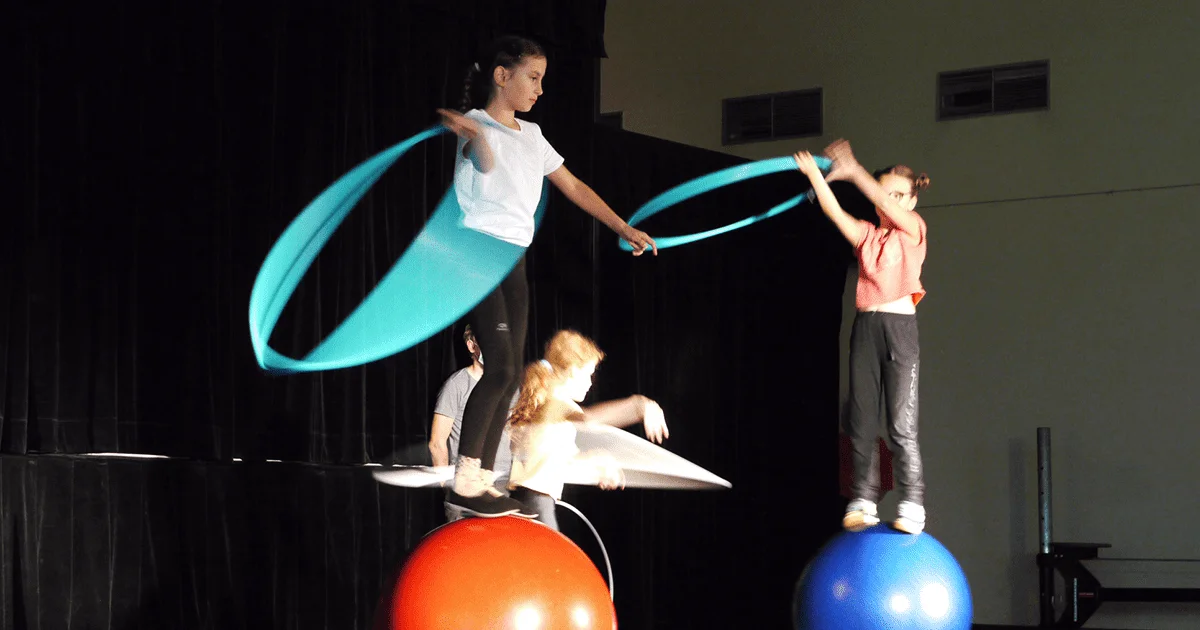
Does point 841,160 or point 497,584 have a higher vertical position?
point 841,160

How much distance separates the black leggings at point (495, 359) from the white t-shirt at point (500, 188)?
0.47 feet

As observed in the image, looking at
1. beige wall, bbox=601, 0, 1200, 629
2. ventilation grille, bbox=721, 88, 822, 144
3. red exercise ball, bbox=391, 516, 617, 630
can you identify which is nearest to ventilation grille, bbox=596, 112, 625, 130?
ventilation grille, bbox=721, 88, 822, 144

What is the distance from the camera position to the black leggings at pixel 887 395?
4195 mm

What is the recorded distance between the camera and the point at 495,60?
143 inches

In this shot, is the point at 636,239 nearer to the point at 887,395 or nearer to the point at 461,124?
the point at 461,124

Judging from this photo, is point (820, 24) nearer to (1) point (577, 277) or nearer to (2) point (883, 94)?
(2) point (883, 94)

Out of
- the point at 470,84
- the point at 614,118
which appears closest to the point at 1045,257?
the point at 614,118

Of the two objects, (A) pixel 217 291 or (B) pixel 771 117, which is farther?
(B) pixel 771 117

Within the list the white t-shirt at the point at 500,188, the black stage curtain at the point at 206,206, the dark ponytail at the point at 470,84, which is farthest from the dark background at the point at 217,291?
the white t-shirt at the point at 500,188

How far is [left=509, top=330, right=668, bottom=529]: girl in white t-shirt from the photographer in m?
4.46

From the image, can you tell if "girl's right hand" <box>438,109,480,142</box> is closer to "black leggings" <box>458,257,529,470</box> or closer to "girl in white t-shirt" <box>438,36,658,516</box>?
"girl in white t-shirt" <box>438,36,658,516</box>

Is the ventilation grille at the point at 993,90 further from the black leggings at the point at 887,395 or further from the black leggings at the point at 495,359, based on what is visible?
the black leggings at the point at 495,359

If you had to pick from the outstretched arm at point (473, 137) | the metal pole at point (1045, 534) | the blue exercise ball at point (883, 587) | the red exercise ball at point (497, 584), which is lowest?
the metal pole at point (1045, 534)

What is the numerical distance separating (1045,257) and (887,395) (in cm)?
484
